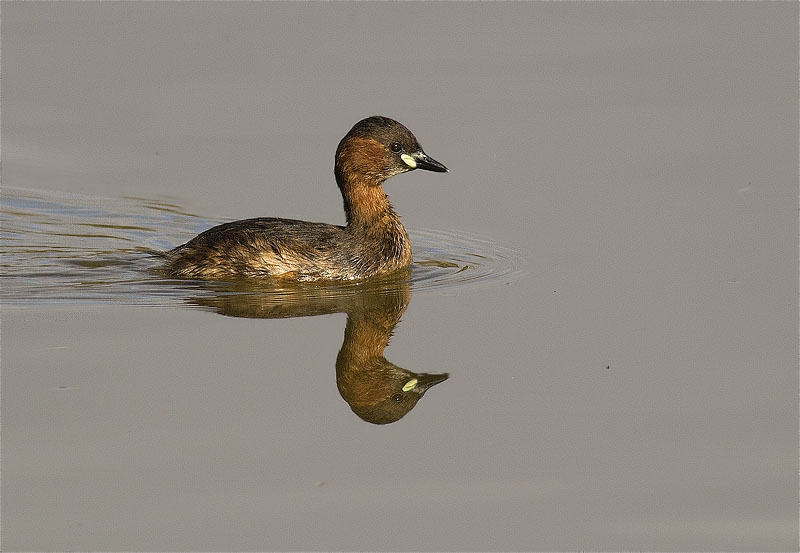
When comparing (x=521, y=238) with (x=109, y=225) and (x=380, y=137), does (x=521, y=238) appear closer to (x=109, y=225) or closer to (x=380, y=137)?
(x=380, y=137)

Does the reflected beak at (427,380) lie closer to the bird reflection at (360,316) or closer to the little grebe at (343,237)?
the bird reflection at (360,316)

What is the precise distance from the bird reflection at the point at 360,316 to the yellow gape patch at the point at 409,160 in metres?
0.95

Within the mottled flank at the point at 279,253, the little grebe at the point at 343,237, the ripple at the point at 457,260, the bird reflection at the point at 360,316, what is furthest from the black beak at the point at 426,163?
the bird reflection at the point at 360,316

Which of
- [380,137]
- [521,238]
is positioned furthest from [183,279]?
[521,238]

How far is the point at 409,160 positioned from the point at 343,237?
91 centimetres

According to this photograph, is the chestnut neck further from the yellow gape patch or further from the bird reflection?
the bird reflection

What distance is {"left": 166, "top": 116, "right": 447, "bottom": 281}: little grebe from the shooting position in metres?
11.6

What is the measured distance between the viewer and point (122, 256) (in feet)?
41.2

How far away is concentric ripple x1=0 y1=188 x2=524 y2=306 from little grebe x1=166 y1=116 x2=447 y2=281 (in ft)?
0.54

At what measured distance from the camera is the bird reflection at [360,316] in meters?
8.94

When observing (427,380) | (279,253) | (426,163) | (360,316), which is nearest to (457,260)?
(426,163)

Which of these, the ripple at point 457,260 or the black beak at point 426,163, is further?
the black beak at point 426,163

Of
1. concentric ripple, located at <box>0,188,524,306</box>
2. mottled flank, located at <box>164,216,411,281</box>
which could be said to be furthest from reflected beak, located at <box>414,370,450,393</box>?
mottled flank, located at <box>164,216,411,281</box>

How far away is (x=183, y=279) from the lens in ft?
38.3
